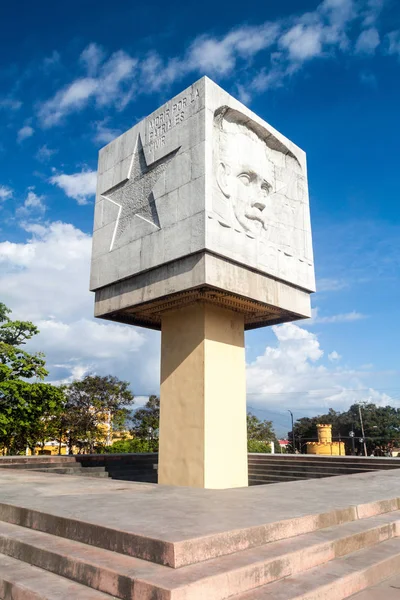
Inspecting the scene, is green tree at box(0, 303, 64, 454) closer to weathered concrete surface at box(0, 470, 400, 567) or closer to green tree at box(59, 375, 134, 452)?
green tree at box(59, 375, 134, 452)

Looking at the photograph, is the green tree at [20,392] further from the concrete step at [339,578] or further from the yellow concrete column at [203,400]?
the concrete step at [339,578]

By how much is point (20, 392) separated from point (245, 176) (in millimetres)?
14022

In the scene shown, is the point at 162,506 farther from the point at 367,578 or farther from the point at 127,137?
the point at 127,137

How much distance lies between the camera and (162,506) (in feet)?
16.9

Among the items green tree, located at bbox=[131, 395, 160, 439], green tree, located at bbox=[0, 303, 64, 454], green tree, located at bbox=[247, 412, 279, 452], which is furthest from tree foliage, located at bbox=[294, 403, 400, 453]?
green tree, located at bbox=[0, 303, 64, 454]

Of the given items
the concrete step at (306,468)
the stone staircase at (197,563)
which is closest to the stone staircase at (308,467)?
the concrete step at (306,468)

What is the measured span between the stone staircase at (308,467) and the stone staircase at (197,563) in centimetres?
830

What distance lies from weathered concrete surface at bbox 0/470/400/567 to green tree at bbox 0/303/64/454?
13.0m

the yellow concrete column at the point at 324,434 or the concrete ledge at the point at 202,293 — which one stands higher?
the concrete ledge at the point at 202,293

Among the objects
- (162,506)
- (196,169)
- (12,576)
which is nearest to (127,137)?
(196,169)

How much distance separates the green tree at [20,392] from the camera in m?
19.7

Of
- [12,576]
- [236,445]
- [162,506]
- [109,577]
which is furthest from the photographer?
[236,445]

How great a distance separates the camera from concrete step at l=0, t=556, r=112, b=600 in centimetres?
329

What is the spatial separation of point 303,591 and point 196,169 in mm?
8390
